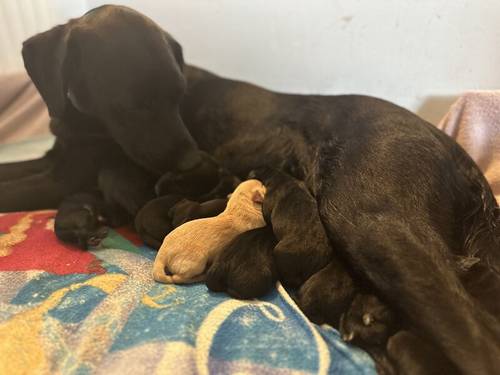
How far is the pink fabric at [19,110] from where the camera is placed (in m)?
2.87

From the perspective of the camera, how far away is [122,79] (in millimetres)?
1805

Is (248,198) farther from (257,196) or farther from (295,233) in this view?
(295,233)

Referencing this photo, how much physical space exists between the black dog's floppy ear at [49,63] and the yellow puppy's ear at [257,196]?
0.84 m

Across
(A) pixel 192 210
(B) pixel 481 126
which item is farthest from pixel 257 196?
(B) pixel 481 126

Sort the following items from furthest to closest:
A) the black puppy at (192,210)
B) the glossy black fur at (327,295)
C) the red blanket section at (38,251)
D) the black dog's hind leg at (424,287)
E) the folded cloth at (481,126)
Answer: the folded cloth at (481,126) < the black puppy at (192,210) < the red blanket section at (38,251) < the glossy black fur at (327,295) < the black dog's hind leg at (424,287)

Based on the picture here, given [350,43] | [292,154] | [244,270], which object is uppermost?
[350,43]

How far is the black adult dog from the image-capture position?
1.27 meters

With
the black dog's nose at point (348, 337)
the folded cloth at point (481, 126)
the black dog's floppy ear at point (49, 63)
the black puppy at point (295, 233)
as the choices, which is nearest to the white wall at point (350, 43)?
the folded cloth at point (481, 126)

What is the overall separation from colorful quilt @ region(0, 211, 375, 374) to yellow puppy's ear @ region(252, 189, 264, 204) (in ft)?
1.27

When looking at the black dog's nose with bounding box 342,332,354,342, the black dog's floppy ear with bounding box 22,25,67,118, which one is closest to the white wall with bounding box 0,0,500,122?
the black dog's floppy ear with bounding box 22,25,67,118

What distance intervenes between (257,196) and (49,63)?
0.95 m

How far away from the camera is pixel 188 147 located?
1.95 m

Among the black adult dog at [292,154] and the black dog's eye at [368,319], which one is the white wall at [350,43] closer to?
the black adult dog at [292,154]

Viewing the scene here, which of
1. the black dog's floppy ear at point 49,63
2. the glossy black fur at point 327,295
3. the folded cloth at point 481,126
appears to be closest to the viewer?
the glossy black fur at point 327,295
